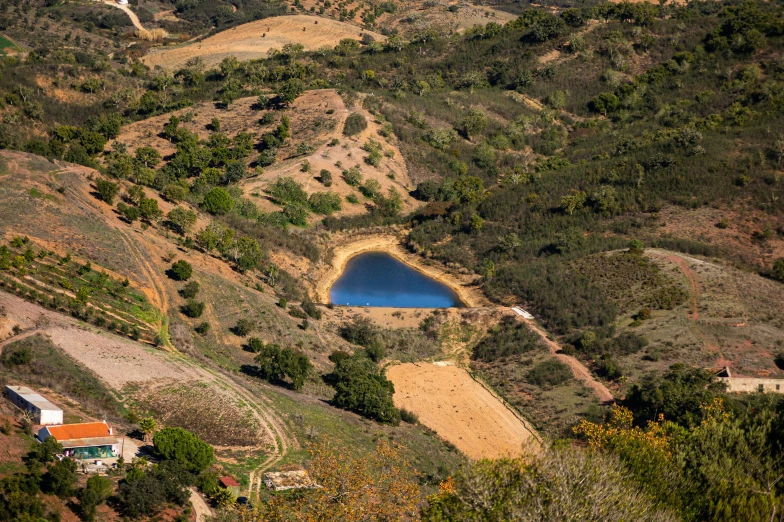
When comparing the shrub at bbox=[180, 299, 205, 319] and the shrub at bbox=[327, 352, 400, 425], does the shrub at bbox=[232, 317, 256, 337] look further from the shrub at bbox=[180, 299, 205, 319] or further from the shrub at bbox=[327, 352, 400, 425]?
the shrub at bbox=[327, 352, 400, 425]

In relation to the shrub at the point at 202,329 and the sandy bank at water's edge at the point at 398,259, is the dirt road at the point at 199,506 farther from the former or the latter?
the sandy bank at water's edge at the point at 398,259

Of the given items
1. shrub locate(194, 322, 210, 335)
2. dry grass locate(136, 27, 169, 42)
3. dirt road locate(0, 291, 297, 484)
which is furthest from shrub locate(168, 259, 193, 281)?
dry grass locate(136, 27, 169, 42)

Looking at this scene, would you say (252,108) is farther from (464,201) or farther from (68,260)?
(68,260)

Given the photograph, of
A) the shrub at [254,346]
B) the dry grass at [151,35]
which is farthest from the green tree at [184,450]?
the dry grass at [151,35]

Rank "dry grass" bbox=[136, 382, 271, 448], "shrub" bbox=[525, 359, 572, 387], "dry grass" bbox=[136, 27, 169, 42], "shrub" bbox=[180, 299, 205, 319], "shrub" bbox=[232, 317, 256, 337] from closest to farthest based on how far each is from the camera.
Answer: "dry grass" bbox=[136, 382, 271, 448]
"shrub" bbox=[180, 299, 205, 319]
"shrub" bbox=[525, 359, 572, 387]
"shrub" bbox=[232, 317, 256, 337]
"dry grass" bbox=[136, 27, 169, 42]

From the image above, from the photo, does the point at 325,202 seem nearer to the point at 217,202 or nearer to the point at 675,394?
the point at 217,202

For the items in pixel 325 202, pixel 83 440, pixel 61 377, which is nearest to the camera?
pixel 83 440

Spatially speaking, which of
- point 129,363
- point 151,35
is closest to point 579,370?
point 129,363
